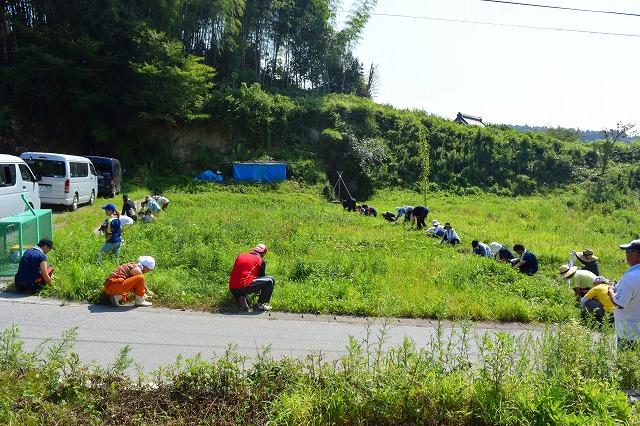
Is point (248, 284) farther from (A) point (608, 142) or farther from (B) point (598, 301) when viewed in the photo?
(A) point (608, 142)

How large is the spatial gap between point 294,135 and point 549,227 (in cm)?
1694

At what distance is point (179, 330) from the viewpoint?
19.0 feet

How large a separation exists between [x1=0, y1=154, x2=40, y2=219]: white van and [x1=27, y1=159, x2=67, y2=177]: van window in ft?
9.36

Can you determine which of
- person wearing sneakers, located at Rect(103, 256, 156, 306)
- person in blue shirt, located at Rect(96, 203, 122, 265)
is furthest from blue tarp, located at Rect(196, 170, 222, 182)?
person wearing sneakers, located at Rect(103, 256, 156, 306)

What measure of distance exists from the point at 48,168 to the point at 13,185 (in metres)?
4.07

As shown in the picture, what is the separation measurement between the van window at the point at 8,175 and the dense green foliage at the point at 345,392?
26.5 feet

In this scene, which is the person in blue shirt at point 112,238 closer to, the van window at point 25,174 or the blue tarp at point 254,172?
the van window at point 25,174

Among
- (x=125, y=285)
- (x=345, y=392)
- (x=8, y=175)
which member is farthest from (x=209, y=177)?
(x=345, y=392)

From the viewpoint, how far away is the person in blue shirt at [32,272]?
22.3 ft

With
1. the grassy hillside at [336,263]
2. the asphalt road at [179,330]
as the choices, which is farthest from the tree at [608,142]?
the asphalt road at [179,330]

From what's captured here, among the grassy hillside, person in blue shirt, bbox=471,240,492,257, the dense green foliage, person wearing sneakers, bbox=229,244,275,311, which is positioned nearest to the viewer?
the dense green foliage

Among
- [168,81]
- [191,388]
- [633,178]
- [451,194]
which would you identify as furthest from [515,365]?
[633,178]

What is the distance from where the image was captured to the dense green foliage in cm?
329

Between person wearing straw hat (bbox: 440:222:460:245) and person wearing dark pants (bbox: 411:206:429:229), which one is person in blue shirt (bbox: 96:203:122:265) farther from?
person wearing dark pants (bbox: 411:206:429:229)
